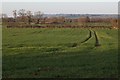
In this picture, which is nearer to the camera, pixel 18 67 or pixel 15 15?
pixel 18 67

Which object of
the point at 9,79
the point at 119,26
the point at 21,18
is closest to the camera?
the point at 9,79

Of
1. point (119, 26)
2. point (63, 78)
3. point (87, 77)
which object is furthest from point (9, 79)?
point (119, 26)

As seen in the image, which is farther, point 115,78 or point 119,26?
point 119,26

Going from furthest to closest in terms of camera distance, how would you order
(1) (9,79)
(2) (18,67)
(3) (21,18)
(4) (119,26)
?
(3) (21,18) → (4) (119,26) → (2) (18,67) → (1) (9,79)

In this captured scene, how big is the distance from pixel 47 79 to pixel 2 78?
5.56 feet

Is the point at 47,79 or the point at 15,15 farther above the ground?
the point at 15,15

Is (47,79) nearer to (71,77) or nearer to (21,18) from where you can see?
(71,77)

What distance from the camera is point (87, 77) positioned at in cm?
1190

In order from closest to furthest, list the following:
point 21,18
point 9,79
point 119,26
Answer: point 9,79 → point 119,26 → point 21,18

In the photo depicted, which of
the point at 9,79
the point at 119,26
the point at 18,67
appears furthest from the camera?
the point at 119,26

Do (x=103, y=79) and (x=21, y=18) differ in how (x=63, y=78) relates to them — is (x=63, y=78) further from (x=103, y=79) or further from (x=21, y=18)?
(x=21, y=18)

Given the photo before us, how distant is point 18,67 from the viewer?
15.6 metres

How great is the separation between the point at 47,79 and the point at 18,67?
14.5 feet

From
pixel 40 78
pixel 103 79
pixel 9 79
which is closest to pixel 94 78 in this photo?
pixel 103 79
